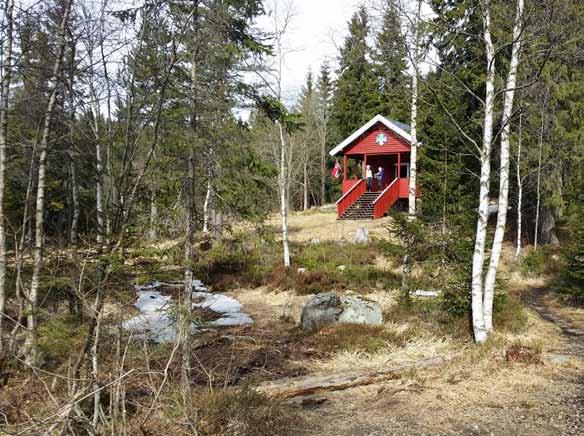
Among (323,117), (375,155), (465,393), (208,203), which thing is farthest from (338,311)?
(323,117)

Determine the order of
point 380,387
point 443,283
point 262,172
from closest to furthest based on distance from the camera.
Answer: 1. point 380,387
2. point 262,172
3. point 443,283

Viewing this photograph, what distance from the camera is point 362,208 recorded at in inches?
850

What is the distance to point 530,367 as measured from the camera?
268 inches

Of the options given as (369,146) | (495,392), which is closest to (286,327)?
(495,392)

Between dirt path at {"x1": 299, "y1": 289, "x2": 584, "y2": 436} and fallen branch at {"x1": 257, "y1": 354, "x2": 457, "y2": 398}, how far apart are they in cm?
13

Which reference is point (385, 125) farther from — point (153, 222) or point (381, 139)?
point (153, 222)

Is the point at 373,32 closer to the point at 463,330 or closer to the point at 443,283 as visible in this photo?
the point at 443,283

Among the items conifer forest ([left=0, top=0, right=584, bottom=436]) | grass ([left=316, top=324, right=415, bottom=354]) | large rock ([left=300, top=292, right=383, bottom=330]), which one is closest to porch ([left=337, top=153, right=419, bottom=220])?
conifer forest ([left=0, top=0, right=584, bottom=436])

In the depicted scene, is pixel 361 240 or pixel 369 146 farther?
pixel 369 146

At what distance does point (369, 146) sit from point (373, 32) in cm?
1493

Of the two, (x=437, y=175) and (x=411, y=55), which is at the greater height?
(x=411, y=55)

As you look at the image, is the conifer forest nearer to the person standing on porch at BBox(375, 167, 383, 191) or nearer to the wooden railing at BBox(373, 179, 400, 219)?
the wooden railing at BBox(373, 179, 400, 219)

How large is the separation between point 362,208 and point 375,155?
143 inches

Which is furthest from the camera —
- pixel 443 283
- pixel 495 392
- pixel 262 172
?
pixel 443 283
